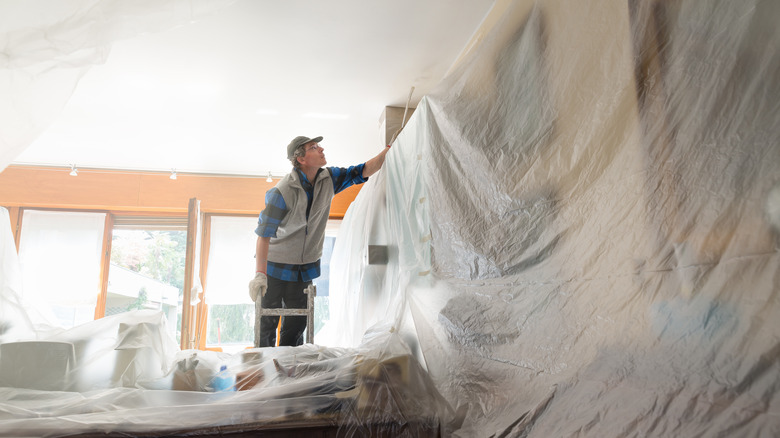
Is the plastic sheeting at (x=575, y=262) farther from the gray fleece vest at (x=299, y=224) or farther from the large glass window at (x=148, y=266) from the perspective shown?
the large glass window at (x=148, y=266)

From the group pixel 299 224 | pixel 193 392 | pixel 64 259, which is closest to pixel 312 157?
pixel 299 224

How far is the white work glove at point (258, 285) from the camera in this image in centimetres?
201

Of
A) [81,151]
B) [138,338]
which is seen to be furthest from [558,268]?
[81,151]

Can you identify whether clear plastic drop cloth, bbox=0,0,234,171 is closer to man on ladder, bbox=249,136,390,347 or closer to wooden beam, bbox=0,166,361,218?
man on ladder, bbox=249,136,390,347

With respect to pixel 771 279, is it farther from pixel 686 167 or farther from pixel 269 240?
pixel 269 240

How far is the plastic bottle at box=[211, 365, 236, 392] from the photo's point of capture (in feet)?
3.58

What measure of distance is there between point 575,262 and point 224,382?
0.86 m

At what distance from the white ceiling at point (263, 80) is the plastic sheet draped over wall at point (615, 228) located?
1.25 m

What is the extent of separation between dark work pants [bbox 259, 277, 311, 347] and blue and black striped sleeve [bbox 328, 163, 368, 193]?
524 millimetres

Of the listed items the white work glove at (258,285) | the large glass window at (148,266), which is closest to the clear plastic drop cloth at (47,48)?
the white work glove at (258,285)

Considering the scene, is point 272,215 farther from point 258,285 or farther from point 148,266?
point 148,266

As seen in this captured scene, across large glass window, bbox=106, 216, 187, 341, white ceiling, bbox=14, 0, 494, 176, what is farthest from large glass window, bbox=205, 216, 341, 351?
white ceiling, bbox=14, 0, 494, 176

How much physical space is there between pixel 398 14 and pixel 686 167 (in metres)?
1.79

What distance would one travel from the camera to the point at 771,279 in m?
0.43
